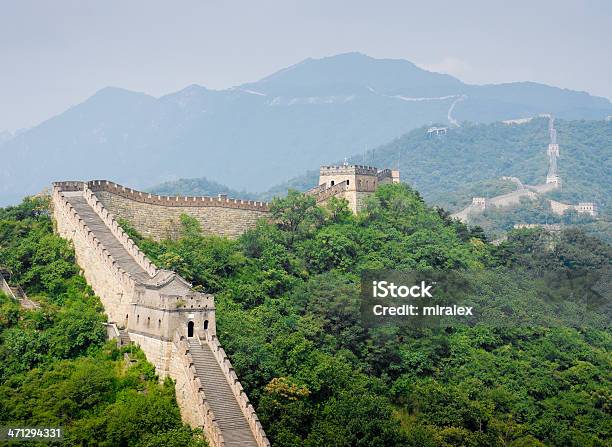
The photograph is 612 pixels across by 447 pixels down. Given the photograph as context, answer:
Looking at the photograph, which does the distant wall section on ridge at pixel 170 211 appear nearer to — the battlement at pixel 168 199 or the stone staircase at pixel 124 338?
the battlement at pixel 168 199

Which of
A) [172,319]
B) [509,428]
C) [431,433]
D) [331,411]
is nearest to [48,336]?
[172,319]

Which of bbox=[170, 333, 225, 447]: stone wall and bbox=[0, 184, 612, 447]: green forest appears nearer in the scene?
bbox=[170, 333, 225, 447]: stone wall

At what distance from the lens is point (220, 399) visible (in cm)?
4166

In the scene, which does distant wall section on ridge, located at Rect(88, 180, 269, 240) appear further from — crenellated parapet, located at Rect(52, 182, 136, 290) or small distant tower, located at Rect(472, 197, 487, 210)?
small distant tower, located at Rect(472, 197, 487, 210)

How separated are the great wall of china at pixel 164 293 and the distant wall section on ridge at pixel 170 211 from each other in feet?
0.19

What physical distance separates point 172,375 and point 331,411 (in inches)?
273

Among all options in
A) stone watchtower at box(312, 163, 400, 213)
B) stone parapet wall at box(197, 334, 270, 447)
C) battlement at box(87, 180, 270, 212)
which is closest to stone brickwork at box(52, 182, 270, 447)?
stone parapet wall at box(197, 334, 270, 447)

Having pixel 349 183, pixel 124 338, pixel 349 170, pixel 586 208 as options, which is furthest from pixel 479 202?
pixel 124 338

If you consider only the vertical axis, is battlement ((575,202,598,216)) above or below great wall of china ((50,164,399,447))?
above

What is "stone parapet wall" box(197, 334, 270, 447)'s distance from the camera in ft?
133

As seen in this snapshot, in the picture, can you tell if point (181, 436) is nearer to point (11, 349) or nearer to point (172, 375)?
point (172, 375)

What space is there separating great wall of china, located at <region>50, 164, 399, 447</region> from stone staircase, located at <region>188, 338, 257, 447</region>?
1.6 inches

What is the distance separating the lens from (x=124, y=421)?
4097 centimetres

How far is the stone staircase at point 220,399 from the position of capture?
40.2m
